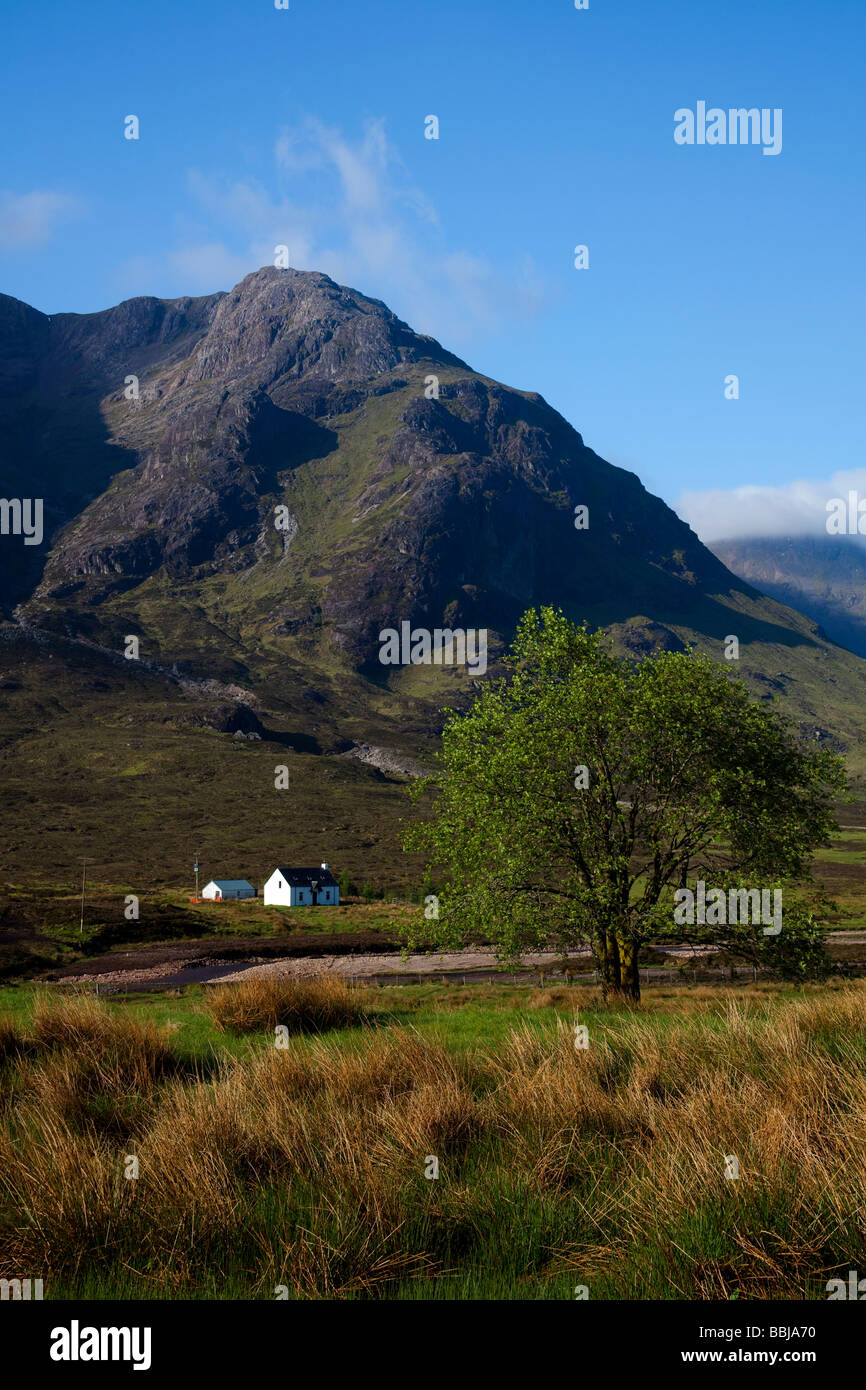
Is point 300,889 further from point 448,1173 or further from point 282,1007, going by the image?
point 448,1173

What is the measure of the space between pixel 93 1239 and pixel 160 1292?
115cm

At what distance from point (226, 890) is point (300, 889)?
1382 cm

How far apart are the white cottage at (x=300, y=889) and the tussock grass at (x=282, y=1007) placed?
103 m

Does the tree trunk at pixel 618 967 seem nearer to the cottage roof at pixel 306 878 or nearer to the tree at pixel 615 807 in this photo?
the tree at pixel 615 807

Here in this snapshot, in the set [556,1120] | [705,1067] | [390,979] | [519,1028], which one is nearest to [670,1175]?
[556,1120]

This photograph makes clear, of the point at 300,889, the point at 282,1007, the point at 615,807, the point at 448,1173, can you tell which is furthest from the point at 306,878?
the point at 448,1173

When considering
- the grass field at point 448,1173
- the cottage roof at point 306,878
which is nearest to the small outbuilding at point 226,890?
the cottage roof at point 306,878

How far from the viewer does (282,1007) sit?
21.2 m

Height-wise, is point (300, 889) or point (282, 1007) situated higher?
point (282, 1007)

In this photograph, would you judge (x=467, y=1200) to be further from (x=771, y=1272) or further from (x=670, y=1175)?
(x=771, y=1272)

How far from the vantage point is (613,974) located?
2977 cm

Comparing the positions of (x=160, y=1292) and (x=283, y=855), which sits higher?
(x=160, y=1292)

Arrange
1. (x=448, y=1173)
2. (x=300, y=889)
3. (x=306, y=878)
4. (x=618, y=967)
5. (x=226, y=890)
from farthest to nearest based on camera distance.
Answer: (x=226, y=890) → (x=306, y=878) → (x=300, y=889) → (x=618, y=967) → (x=448, y=1173)
